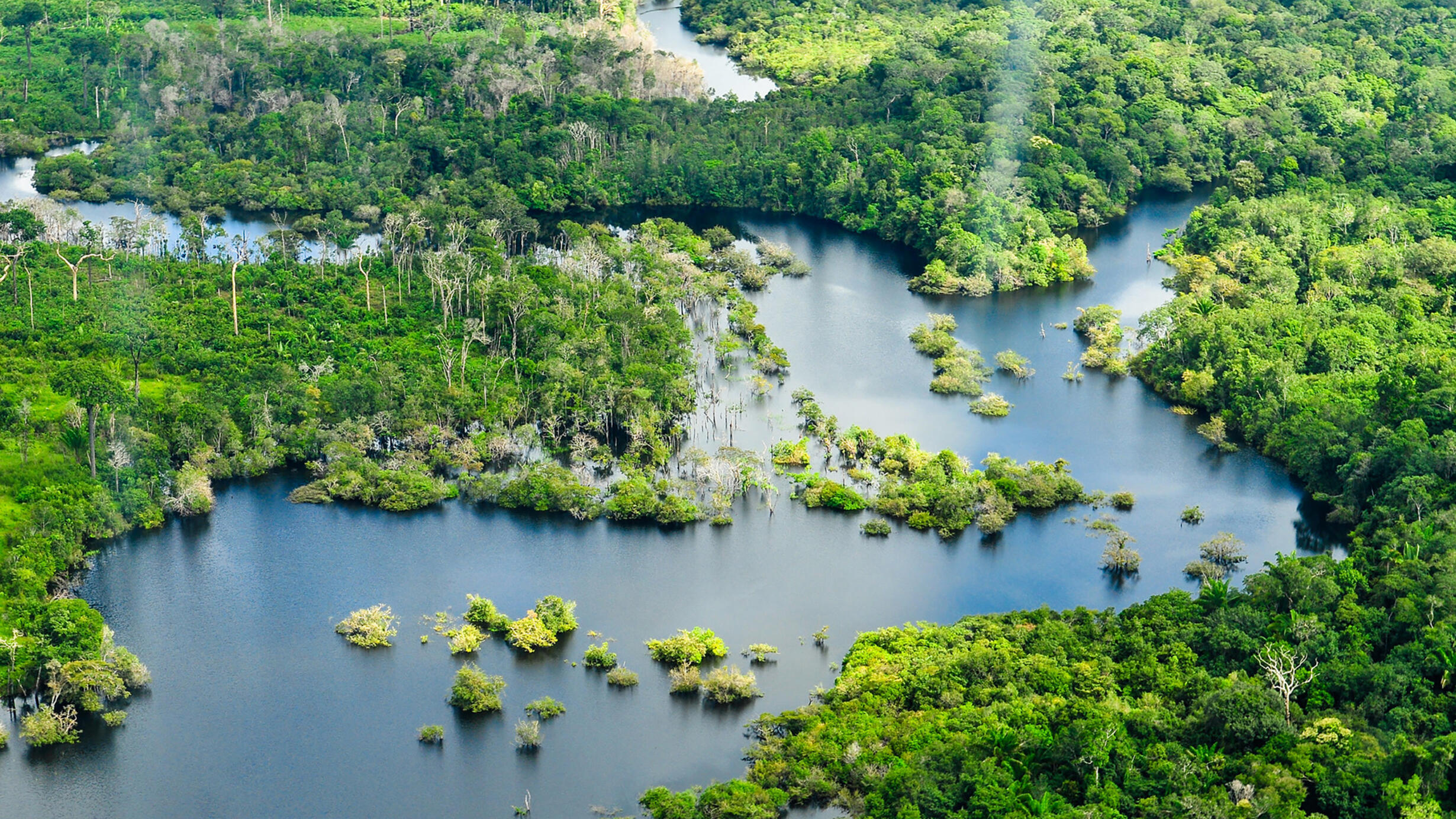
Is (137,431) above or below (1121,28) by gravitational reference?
below

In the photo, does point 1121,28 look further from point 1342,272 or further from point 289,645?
point 289,645

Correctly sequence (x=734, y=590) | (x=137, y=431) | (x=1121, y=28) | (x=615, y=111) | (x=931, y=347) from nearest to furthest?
(x=734, y=590)
(x=137, y=431)
(x=931, y=347)
(x=615, y=111)
(x=1121, y=28)

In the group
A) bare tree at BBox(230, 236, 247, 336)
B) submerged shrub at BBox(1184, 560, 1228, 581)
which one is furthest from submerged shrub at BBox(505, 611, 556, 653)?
bare tree at BBox(230, 236, 247, 336)

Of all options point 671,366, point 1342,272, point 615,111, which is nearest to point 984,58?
point 615,111

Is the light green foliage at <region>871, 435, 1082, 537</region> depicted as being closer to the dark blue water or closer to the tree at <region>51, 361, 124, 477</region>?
the dark blue water

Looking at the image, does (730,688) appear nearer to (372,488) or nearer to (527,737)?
(527,737)

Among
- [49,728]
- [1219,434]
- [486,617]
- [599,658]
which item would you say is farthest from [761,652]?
[1219,434]

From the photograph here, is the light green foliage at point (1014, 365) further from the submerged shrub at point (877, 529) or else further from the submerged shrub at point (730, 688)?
the submerged shrub at point (730, 688)
